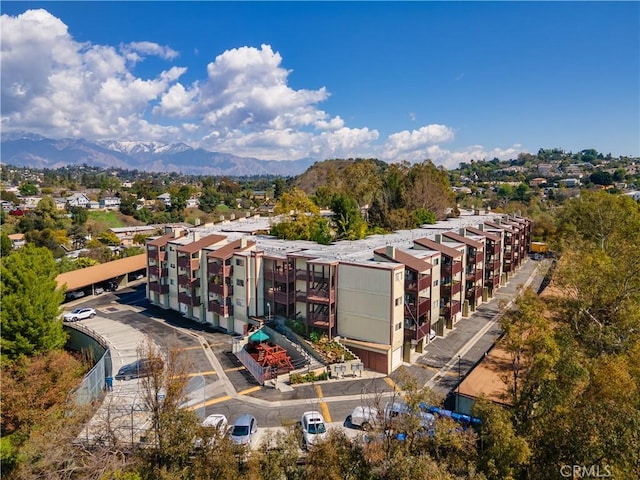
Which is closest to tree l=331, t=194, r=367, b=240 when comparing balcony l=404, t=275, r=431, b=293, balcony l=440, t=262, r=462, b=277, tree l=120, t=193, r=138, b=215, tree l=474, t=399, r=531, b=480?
balcony l=440, t=262, r=462, b=277

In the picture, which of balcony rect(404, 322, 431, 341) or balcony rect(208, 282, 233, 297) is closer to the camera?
balcony rect(404, 322, 431, 341)

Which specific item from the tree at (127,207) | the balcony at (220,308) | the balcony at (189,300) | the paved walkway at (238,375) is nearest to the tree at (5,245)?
the paved walkway at (238,375)

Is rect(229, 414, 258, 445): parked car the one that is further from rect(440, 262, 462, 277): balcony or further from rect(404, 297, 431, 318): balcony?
rect(440, 262, 462, 277): balcony

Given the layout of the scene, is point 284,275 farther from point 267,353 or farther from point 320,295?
point 267,353

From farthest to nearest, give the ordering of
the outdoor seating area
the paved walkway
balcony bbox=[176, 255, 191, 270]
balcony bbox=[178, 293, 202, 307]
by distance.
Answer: balcony bbox=[178, 293, 202, 307], balcony bbox=[176, 255, 191, 270], the outdoor seating area, the paved walkway

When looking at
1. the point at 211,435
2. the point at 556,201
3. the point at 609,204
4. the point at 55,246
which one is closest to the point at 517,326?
the point at 211,435

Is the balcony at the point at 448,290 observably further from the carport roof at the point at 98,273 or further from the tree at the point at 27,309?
the carport roof at the point at 98,273

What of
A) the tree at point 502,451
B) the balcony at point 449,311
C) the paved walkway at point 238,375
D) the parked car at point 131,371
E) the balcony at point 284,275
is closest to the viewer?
the tree at point 502,451
